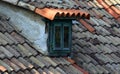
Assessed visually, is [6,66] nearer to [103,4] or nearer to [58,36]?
[58,36]

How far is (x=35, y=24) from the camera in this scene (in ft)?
27.6

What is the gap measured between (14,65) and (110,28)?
3.39m

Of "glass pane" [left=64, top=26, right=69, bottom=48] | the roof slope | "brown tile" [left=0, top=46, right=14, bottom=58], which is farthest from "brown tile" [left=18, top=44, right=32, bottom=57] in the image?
the roof slope

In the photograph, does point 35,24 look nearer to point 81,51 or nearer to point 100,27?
point 81,51

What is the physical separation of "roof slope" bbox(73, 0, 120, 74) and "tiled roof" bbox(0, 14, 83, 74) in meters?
0.69

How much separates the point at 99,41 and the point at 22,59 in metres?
2.41

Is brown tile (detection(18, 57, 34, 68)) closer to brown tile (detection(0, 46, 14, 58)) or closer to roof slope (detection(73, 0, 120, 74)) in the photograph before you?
brown tile (detection(0, 46, 14, 58))

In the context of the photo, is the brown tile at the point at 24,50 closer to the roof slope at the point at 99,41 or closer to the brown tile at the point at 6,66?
the brown tile at the point at 6,66

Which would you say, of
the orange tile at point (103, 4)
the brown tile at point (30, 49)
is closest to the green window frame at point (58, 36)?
the brown tile at point (30, 49)

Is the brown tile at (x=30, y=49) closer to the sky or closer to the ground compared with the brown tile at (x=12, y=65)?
closer to the ground

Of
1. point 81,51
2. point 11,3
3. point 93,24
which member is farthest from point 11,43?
point 93,24

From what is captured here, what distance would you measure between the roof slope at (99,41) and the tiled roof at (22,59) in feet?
2.28

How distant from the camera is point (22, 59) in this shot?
7.82 meters

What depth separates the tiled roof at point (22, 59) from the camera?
7523 millimetres
